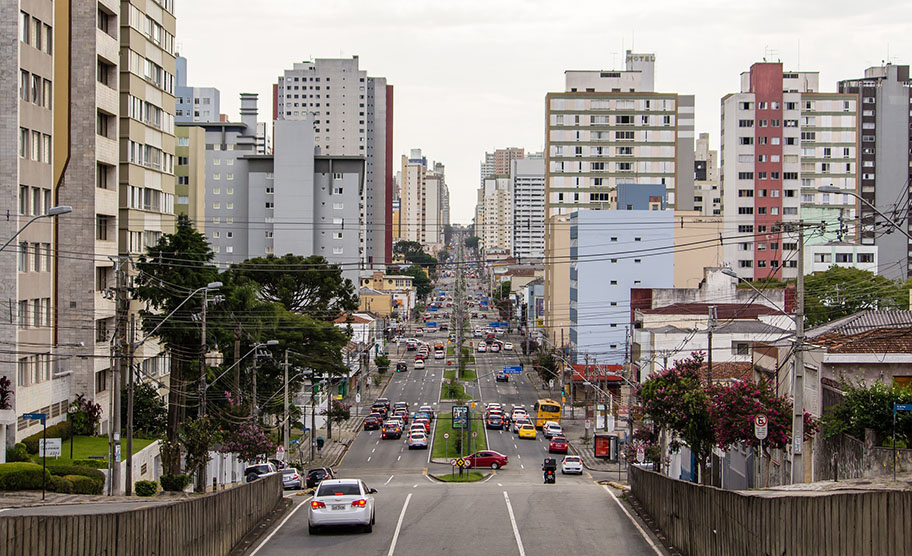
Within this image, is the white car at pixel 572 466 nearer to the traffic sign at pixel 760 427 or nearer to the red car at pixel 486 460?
the red car at pixel 486 460

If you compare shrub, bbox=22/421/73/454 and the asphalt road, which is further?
shrub, bbox=22/421/73/454

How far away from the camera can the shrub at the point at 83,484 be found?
35.4 metres

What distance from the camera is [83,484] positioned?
118ft

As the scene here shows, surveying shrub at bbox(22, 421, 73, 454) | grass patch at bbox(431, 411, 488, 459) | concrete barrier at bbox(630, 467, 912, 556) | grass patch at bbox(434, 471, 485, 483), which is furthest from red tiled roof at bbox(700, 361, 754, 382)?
concrete barrier at bbox(630, 467, 912, 556)

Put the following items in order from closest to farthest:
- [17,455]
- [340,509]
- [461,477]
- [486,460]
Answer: [340,509] < [17,455] < [461,477] < [486,460]

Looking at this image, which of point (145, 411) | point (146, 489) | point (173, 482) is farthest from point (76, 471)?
point (145, 411)

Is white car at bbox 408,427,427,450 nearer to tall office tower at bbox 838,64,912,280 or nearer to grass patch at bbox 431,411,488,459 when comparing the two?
grass patch at bbox 431,411,488,459

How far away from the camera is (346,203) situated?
142125 mm

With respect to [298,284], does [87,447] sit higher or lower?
lower

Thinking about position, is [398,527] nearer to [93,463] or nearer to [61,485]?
[61,485]

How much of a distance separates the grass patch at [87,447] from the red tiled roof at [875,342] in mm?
28129

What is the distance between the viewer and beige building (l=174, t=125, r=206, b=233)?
4028 inches

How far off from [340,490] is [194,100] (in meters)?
163

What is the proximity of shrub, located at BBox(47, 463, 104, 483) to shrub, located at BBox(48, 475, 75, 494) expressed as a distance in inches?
70.0
